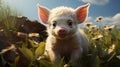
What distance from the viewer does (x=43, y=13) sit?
4.70 m

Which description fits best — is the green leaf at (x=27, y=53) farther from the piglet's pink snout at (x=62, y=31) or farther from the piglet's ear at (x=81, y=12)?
the piglet's ear at (x=81, y=12)

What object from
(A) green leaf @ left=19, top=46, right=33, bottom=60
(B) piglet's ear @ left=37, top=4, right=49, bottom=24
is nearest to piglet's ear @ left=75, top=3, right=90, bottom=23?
(B) piglet's ear @ left=37, top=4, right=49, bottom=24

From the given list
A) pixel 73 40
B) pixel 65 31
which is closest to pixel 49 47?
pixel 73 40

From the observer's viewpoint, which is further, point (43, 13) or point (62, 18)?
point (43, 13)

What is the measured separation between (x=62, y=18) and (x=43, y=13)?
57 cm

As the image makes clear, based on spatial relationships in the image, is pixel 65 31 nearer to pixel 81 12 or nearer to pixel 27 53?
pixel 27 53

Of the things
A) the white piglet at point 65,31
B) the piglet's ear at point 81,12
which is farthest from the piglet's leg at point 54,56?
the piglet's ear at point 81,12

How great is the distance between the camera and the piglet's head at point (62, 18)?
4129mm

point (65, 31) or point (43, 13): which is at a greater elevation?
point (43, 13)

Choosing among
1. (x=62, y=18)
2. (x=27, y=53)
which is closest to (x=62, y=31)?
(x=62, y=18)

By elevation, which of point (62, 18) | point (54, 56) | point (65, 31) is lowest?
point (54, 56)

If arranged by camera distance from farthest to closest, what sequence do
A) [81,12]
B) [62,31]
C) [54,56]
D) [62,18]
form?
1. [81,12]
2. [54,56]
3. [62,18]
4. [62,31]

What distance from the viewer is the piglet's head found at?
13.5 ft

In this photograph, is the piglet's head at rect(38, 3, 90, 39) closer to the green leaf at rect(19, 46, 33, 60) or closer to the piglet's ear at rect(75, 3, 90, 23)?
the piglet's ear at rect(75, 3, 90, 23)
